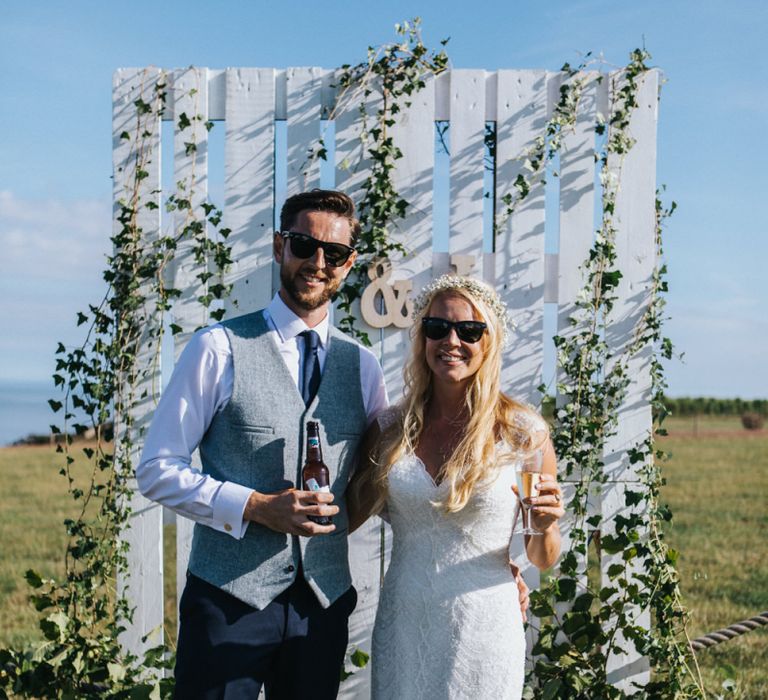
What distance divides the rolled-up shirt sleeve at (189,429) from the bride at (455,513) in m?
0.47

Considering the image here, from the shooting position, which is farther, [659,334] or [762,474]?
[762,474]

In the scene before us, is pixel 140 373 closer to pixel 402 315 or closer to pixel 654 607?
pixel 402 315

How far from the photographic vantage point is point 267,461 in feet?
7.93

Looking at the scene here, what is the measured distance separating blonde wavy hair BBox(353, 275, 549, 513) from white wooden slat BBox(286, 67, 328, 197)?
1054 mm

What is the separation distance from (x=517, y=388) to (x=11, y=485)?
8.85 m

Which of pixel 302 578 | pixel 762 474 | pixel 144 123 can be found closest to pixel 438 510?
pixel 302 578

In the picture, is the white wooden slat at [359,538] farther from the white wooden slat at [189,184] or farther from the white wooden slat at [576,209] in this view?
the white wooden slat at [576,209]

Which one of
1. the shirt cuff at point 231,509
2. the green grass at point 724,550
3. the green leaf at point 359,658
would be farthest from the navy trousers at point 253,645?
the green grass at point 724,550

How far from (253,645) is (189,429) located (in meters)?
0.61

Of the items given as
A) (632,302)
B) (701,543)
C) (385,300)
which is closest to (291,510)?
(385,300)

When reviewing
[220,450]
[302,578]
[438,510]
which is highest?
[220,450]

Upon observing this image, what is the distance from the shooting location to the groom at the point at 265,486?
7.79 feet

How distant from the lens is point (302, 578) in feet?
7.95

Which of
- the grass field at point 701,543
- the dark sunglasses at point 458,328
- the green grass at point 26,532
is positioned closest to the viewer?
the dark sunglasses at point 458,328
